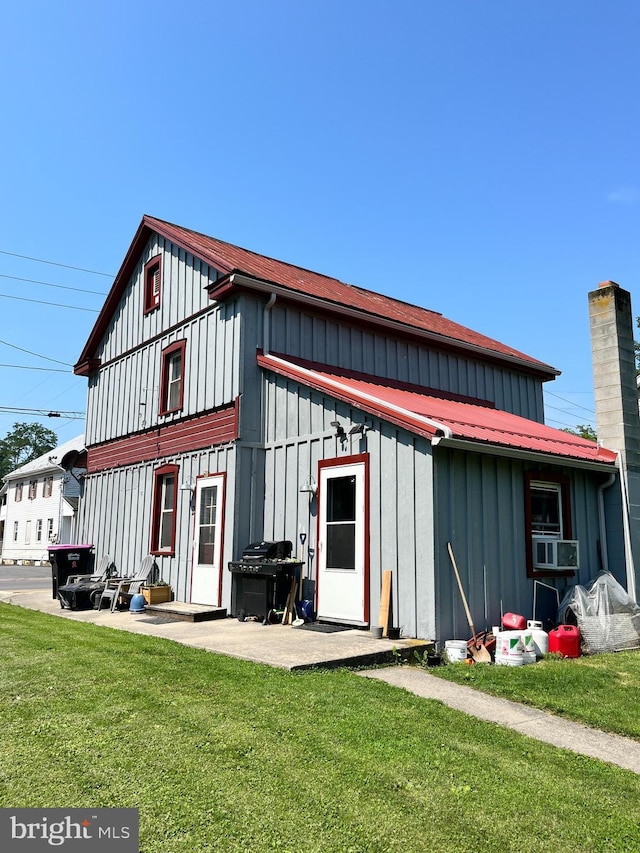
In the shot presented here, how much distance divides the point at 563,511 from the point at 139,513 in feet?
29.4

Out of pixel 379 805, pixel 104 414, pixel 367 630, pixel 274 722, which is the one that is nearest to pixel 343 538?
pixel 367 630

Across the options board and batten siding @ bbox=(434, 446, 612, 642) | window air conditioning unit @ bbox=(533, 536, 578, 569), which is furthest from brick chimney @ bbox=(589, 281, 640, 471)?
window air conditioning unit @ bbox=(533, 536, 578, 569)

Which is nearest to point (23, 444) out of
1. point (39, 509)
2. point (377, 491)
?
point (39, 509)

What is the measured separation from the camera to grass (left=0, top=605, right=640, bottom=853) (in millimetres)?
3404

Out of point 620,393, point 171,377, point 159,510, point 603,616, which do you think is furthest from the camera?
point 171,377

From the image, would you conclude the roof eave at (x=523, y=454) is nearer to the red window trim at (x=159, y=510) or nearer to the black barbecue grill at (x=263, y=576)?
the black barbecue grill at (x=263, y=576)

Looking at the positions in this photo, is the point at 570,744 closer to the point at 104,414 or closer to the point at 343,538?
the point at 343,538

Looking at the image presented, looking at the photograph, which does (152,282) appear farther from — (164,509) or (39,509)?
(39,509)

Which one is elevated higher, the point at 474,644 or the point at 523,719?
the point at 474,644

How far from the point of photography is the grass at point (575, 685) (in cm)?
588

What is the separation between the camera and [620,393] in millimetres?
11266

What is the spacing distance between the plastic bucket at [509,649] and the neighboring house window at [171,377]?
28.2ft

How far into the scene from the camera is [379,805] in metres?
3.68

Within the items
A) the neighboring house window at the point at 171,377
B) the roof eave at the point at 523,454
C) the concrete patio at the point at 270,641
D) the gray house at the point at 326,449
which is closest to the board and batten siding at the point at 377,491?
the gray house at the point at 326,449
